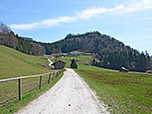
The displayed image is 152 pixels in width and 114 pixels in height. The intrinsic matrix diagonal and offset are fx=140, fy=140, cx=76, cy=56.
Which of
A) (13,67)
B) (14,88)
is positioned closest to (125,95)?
(14,88)

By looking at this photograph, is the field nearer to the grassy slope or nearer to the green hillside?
the green hillside

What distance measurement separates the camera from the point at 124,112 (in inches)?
337

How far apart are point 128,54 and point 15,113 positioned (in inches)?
6837

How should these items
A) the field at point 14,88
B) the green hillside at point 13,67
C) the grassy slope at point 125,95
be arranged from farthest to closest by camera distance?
the green hillside at point 13,67 < the grassy slope at point 125,95 < the field at point 14,88

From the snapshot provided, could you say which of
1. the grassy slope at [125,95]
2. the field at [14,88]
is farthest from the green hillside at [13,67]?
the grassy slope at [125,95]

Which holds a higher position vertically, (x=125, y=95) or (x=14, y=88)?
(x=14, y=88)

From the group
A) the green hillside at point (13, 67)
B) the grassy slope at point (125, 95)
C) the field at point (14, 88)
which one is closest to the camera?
the field at point (14, 88)

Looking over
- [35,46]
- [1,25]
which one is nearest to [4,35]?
[1,25]

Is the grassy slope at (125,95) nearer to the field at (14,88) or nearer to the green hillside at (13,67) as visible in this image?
the field at (14,88)

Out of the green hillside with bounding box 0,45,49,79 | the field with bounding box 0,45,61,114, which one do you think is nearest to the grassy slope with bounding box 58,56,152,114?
the field with bounding box 0,45,61,114

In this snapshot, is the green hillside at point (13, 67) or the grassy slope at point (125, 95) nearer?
the grassy slope at point (125, 95)

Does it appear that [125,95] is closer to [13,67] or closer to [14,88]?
[14,88]

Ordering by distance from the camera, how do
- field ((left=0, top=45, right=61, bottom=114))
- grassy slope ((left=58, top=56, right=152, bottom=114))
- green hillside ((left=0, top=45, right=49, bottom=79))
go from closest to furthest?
field ((left=0, top=45, right=61, bottom=114))
grassy slope ((left=58, top=56, right=152, bottom=114))
green hillside ((left=0, top=45, right=49, bottom=79))

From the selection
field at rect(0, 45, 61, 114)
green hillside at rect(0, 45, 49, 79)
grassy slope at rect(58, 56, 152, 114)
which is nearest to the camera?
field at rect(0, 45, 61, 114)
